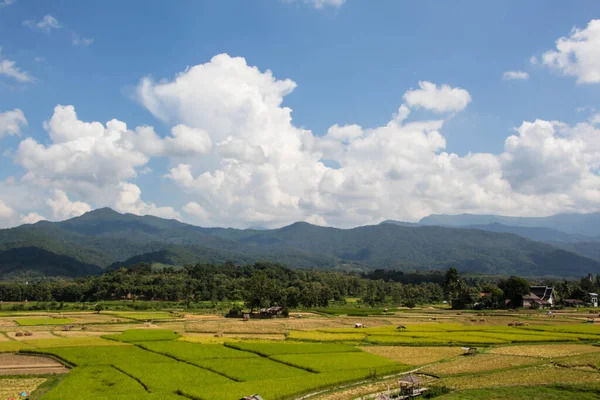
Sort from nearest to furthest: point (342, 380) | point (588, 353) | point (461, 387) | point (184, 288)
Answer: point (461, 387)
point (342, 380)
point (588, 353)
point (184, 288)

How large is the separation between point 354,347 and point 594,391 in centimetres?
2496

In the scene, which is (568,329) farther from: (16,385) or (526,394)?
(16,385)

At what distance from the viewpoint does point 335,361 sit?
40906 millimetres

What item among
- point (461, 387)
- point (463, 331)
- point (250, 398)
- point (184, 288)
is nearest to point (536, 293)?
point (463, 331)

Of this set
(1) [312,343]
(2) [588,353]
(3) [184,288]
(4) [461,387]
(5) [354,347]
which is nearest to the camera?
(4) [461,387]

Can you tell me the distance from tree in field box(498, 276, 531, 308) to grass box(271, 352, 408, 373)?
86616 mm

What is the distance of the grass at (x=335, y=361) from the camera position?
126 ft

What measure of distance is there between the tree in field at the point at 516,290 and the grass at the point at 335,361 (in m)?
86.6

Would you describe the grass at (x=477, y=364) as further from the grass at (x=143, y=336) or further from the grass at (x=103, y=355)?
the grass at (x=143, y=336)

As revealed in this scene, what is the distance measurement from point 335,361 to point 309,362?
2.32 meters

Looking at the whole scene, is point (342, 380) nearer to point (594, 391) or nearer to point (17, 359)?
point (594, 391)

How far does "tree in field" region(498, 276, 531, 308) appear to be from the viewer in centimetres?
11706

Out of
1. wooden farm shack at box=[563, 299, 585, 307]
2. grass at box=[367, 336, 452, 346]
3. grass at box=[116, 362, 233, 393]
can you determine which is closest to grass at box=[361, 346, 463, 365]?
grass at box=[367, 336, 452, 346]

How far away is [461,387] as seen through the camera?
3111 cm
